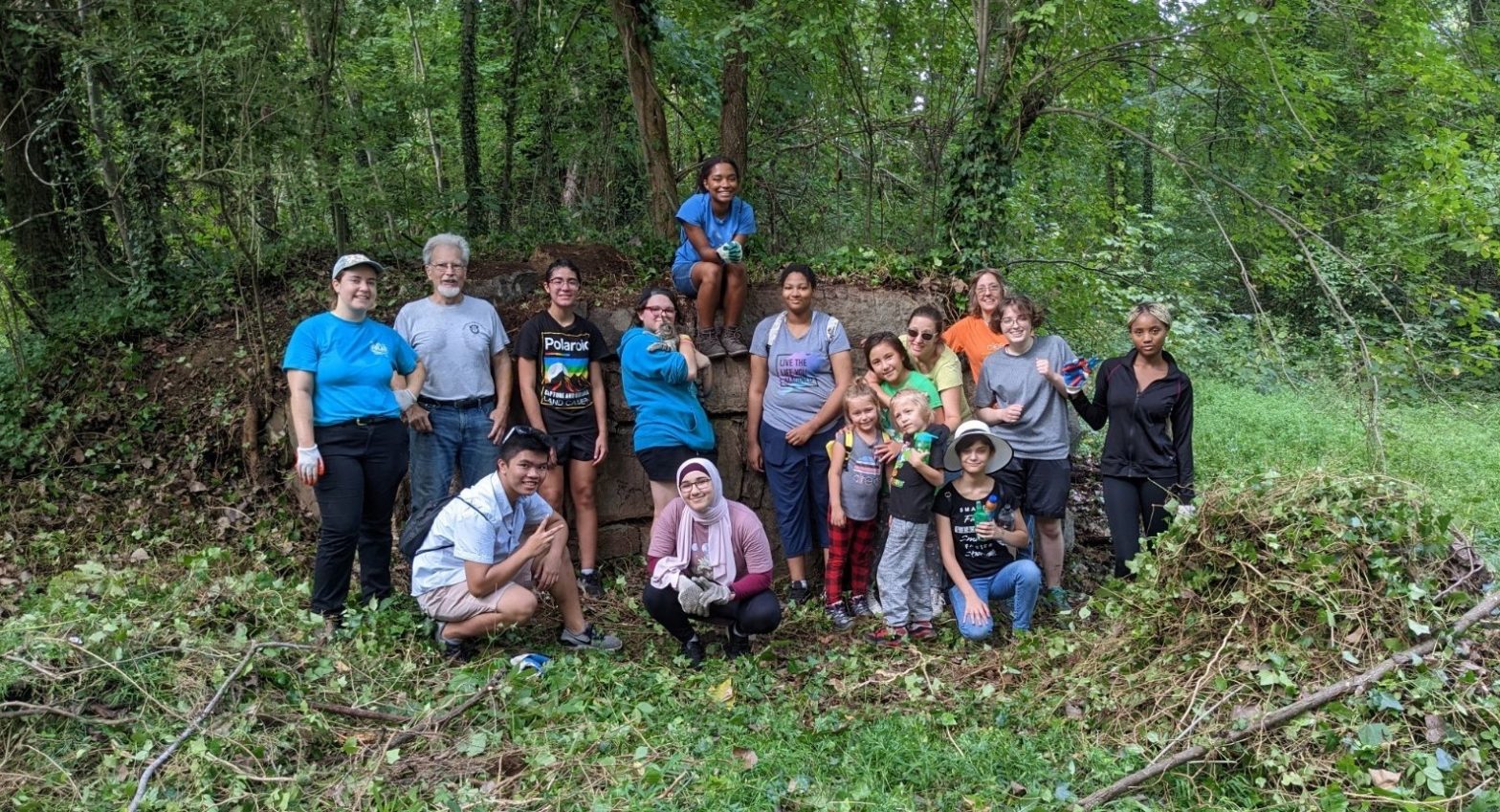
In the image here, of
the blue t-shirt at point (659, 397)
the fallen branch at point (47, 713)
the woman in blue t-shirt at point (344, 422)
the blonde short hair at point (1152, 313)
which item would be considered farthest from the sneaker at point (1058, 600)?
the fallen branch at point (47, 713)

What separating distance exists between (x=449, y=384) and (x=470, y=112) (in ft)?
17.6

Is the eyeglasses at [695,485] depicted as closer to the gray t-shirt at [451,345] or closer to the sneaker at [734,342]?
the gray t-shirt at [451,345]

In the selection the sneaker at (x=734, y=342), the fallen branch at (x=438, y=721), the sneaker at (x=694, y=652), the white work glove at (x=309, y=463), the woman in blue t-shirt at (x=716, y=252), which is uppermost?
the woman in blue t-shirt at (x=716, y=252)

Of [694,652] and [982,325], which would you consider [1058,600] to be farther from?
[694,652]

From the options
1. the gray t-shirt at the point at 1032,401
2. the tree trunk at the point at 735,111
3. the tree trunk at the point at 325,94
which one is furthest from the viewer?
the tree trunk at the point at 735,111

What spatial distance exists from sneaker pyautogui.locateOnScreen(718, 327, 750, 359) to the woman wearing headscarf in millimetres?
1846

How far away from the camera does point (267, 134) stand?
22.4 feet

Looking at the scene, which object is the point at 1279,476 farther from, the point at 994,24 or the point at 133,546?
the point at 133,546

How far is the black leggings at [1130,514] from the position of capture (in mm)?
5227

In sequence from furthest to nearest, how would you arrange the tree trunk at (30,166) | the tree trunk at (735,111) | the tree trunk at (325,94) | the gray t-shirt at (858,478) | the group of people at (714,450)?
1. the tree trunk at (735,111)
2. the tree trunk at (30,166)
3. the tree trunk at (325,94)
4. the gray t-shirt at (858,478)
5. the group of people at (714,450)

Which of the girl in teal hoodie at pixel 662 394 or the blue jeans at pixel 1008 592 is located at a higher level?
the girl in teal hoodie at pixel 662 394

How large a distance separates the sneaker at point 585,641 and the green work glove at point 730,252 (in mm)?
2450

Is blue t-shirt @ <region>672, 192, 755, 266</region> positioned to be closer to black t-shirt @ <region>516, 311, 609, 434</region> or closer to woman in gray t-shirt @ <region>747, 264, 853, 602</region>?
woman in gray t-shirt @ <region>747, 264, 853, 602</region>

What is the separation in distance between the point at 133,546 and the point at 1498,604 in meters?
7.22
